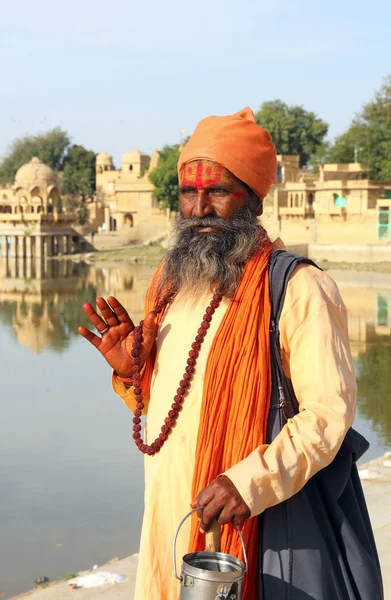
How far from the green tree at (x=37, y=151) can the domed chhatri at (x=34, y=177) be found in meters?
13.8

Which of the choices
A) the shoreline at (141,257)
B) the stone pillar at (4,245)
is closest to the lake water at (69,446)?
the shoreline at (141,257)

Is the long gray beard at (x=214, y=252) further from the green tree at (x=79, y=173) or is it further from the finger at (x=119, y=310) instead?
the green tree at (x=79, y=173)

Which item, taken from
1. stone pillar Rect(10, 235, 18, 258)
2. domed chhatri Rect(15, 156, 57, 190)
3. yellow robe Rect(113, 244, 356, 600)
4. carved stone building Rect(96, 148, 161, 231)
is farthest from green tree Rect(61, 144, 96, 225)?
yellow robe Rect(113, 244, 356, 600)

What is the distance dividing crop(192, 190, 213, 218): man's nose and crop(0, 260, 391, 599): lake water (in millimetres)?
2877

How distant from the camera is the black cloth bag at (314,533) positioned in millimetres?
1762

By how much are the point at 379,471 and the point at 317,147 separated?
4151 centimetres

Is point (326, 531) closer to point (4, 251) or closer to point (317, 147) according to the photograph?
point (4, 251)

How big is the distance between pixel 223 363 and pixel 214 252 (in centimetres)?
32

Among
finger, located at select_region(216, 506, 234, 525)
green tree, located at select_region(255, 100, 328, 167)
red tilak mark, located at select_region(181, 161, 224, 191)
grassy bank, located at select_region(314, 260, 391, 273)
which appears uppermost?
green tree, located at select_region(255, 100, 328, 167)

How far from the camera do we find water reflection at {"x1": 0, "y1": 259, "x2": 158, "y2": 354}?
15453 mm

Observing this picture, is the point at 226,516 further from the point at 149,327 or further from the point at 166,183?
the point at 166,183

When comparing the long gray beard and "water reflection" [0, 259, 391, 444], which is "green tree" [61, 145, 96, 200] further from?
the long gray beard

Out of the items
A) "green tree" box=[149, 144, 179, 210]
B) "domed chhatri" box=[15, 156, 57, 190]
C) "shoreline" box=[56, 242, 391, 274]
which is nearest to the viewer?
"shoreline" box=[56, 242, 391, 274]

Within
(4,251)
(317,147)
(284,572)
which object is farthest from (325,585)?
(317,147)
